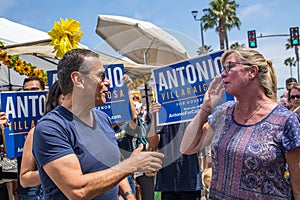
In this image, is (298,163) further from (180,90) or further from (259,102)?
(180,90)

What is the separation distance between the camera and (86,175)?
167 centimetres

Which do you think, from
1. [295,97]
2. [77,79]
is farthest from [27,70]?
[77,79]

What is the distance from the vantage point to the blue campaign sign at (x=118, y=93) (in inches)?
109

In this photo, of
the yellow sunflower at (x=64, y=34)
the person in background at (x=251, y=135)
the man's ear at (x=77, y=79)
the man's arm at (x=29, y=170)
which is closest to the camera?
the man's ear at (x=77, y=79)

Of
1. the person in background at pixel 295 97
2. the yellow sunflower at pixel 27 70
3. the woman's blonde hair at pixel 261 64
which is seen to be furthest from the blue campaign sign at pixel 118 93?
the yellow sunflower at pixel 27 70

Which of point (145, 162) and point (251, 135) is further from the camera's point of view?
point (251, 135)

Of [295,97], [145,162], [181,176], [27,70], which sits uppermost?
[27,70]

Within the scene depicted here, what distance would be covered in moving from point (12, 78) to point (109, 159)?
18.3 feet

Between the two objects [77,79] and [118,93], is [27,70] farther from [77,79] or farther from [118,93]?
[77,79]

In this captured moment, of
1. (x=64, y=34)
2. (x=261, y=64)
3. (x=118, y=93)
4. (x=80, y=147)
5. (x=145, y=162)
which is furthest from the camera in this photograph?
(x=64, y=34)

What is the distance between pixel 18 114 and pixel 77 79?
1853 millimetres

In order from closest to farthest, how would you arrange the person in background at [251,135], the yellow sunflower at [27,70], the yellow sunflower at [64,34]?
the person in background at [251,135]
the yellow sunflower at [64,34]
the yellow sunflower at [27,70]

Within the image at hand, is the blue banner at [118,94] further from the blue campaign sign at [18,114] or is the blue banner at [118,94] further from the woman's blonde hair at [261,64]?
the woman's blonde hair at [261,64]

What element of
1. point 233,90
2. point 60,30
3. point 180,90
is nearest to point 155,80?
point 180,90
